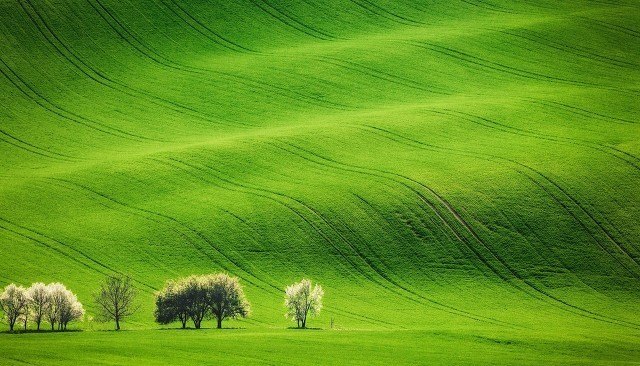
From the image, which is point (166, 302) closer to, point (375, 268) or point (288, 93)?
point (375, 268)

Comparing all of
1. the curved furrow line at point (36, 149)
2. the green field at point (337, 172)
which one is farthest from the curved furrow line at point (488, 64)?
the curved furrow line at point (36, 149)

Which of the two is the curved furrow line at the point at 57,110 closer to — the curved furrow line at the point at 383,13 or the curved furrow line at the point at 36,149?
the curved furrow line at the point at 36,149

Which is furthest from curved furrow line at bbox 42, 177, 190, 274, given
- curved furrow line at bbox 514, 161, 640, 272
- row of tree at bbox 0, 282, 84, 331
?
curved furrow line at bbox 514, 161, 640, 272

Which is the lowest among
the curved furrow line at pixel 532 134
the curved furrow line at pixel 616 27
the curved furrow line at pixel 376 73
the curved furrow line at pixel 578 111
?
the curved furrow line at pixel 532 134

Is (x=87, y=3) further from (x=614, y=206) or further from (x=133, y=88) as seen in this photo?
(x=614, y=206)

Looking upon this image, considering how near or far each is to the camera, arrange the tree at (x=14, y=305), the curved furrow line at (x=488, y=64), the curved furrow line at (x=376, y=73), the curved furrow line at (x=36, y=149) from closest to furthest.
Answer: the tree at (x=14, y=305) < the curved furrow line at (x=36, y=149) < the curved furrow line at (x=488, y=64) < the curved furrow line at (x=376, y=73)

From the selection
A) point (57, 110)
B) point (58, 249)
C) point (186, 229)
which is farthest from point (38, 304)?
point (57, 110)

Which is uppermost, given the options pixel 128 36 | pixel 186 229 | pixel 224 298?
pixel 128 36

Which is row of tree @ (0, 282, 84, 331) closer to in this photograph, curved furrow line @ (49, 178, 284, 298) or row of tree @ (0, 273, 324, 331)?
row of tree @ (0, 273, 324, 331)
